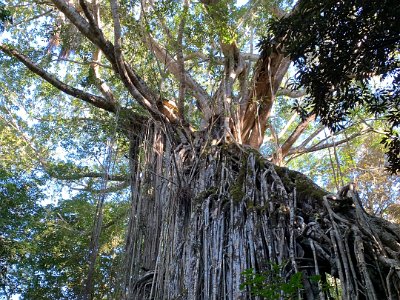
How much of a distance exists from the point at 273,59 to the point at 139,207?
249 centimetres

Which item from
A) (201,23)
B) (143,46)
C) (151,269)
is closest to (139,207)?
(151,269)

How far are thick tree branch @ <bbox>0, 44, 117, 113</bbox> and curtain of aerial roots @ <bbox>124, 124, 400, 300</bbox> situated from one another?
3.36 ft

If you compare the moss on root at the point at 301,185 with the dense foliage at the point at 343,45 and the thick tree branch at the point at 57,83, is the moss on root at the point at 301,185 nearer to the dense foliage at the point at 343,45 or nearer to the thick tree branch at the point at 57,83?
the dense foliage at the point at 343,45

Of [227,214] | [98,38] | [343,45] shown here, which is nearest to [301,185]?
[227,214]

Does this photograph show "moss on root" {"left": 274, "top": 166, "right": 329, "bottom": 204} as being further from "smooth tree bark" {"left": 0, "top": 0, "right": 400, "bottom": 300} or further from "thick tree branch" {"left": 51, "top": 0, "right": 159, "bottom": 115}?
"thick tree branch" {"left": 51, "top": 0, "right": 159, "bottom": 115}

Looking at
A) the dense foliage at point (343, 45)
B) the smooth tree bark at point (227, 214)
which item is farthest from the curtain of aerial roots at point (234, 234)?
the dense foliage at point (343, 45)

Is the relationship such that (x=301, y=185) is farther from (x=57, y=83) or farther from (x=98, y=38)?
(x=57, y=83)

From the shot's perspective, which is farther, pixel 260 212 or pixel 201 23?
pixel 201 23

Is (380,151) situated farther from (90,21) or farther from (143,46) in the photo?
(90,21)

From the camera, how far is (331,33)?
112 inches

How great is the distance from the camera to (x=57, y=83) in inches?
202

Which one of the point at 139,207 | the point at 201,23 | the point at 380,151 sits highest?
the point at 380,151

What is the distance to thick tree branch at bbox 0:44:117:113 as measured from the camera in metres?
4.98

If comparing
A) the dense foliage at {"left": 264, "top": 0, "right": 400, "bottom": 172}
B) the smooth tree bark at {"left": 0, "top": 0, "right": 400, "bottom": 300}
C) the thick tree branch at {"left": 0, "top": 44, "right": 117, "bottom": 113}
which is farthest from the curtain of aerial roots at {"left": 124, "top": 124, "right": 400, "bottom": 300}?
the thick tree branch at {"left": 0, "top": 44, "right": 117, "bottom": 113}
